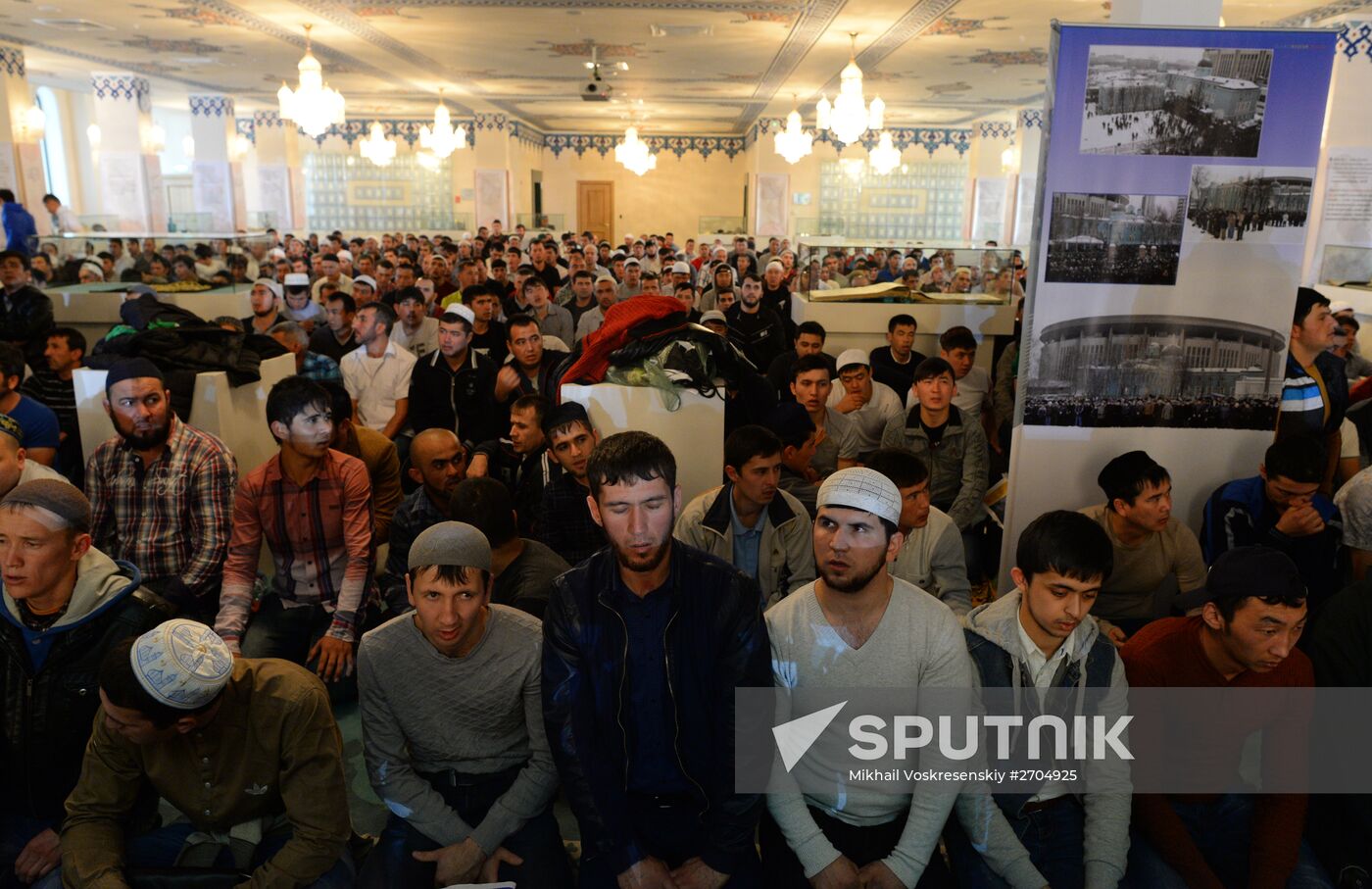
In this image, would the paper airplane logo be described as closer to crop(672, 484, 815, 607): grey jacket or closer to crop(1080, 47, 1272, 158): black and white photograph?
crop(672, 484, 815, 607): grey jacket

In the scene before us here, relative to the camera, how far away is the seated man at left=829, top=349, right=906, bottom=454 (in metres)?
4.86

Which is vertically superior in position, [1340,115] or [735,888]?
[1340,115]

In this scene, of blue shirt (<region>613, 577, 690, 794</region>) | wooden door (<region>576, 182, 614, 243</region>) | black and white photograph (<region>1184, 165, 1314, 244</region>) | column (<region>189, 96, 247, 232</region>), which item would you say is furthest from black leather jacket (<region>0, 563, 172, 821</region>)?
wooden door (<region>576, 182, 614, 243</region>)

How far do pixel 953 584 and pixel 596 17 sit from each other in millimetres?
7952

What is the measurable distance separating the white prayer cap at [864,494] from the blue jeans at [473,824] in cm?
110

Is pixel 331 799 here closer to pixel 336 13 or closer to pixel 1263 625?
pixel 1263 625

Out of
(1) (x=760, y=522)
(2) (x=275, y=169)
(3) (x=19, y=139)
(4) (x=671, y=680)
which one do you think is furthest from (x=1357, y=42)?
(2) (x=275, y=169)

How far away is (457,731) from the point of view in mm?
2416

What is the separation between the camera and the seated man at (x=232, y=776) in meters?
2.11

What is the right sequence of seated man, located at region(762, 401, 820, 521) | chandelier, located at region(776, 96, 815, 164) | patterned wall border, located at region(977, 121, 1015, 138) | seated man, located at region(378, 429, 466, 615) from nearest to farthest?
seated man, located at region(378, 429, 466, 615), seated man, located at region(762, 401, 820, 521), chandelier, located at region(776, 96, 815, 164), patterned wall border, located at region(977, 121, 1015, 138)

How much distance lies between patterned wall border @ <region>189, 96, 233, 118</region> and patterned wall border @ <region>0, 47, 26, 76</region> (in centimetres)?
471

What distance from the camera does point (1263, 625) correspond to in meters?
2.29

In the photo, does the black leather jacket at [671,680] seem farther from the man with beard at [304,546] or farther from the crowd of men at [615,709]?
the man with beard at [304,546]

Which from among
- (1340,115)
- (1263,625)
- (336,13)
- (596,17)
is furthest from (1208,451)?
(336,13)
